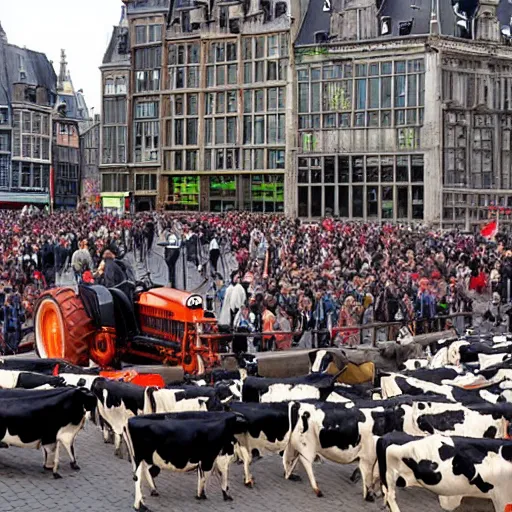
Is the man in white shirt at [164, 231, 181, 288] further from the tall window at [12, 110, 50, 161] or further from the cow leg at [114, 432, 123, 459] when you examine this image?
the tall window at [12, 110, 50, 161]

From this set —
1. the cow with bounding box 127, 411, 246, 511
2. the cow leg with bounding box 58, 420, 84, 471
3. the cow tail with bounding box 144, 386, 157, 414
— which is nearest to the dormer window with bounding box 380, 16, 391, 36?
the cow tail with bounding box 144, 386, 157, 414

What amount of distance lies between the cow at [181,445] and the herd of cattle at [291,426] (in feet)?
0.05

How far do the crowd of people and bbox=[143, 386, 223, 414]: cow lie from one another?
18.2 ft

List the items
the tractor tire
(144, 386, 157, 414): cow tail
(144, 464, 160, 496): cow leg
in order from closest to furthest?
(144, 464, 160, 496): cow leg → (144, 386, 157, 414): cow tail → the tractor tire

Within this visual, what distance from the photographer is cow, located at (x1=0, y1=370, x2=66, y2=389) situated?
17.8 meters

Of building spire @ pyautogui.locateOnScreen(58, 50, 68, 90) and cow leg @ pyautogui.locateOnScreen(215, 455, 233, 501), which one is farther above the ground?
building spire @ pyautogui.locateOnScreen(58, 50, 68, 90)

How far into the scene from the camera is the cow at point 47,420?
1537 centimetres

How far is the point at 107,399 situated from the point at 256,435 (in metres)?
2.77

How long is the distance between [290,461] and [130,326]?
25.0ft

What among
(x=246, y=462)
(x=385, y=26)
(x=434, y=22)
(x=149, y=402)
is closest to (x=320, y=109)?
(x=385, y=26)

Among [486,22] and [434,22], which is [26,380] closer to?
[434,22]

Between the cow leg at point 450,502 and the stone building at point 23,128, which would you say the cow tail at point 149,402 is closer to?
the cow leg at point 450,502

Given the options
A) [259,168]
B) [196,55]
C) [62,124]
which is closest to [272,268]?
[259,168]

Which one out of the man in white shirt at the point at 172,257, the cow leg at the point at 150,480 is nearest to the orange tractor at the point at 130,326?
the cow leg at the point at 150,480
